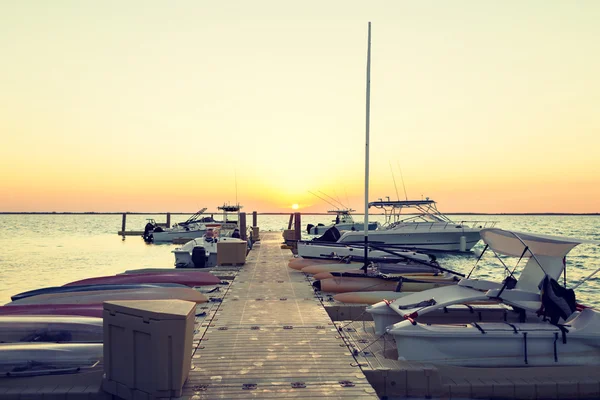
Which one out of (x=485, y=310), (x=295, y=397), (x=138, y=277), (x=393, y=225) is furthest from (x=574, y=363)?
(x=393, y=225)

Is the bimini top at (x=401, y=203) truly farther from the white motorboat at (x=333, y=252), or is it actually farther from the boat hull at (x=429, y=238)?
the white motorboat at (x=333, y=252)

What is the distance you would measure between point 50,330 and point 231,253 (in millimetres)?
11843

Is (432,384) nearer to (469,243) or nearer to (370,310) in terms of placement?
(370,310)

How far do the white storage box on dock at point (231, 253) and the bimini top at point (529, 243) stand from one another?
39.0 feet

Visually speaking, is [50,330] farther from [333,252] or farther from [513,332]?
[333,252]

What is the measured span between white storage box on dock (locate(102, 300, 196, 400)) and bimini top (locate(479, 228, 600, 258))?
6.88 m

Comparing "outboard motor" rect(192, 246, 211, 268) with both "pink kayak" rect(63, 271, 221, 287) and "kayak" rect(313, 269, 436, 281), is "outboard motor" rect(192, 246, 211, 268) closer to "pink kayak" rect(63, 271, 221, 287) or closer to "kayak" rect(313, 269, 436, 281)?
"pink kayak" rect(63, 271, 221, 287)

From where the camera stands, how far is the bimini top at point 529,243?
30.5 feet

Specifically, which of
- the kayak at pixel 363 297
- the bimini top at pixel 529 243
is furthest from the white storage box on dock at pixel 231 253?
the bimini top at pixel 529 243

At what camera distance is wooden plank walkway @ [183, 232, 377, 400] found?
629cm

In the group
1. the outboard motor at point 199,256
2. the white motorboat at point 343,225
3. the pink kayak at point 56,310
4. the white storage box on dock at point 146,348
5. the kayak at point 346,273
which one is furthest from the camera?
the white motorboat at point 343,225

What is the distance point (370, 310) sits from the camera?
961cm

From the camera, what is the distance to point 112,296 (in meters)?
12.9

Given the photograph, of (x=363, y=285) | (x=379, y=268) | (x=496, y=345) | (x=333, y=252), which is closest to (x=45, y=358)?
(x=496, y=345)
